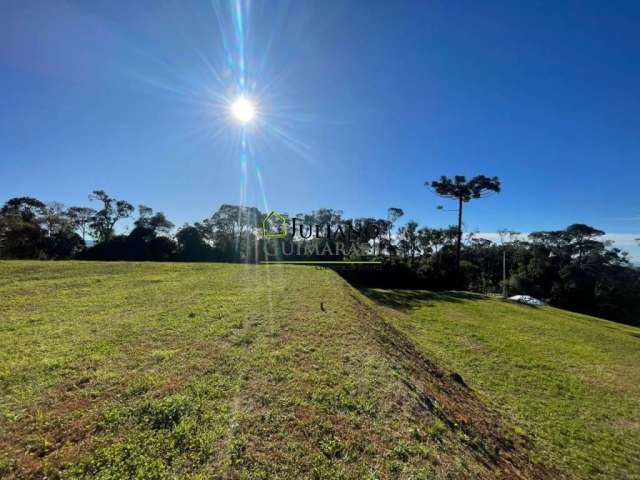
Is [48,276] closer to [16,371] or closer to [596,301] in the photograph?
[16,371]

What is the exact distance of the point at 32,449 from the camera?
2098 mm

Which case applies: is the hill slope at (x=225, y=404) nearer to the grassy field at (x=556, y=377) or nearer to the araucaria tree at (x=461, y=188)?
the grassy field at (x=556, y=377)

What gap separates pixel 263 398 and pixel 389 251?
3260cm

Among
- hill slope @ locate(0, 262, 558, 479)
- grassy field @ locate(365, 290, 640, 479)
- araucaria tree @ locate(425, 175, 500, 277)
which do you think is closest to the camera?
hill slope @ locate(0, 262, 558, 479)

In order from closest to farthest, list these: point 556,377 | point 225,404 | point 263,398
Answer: point 225,404 → point 263,398 → point 556,377

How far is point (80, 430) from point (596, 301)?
154ft

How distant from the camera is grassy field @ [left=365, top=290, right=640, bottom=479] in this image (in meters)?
4.42

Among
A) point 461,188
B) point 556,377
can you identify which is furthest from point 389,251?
point 556,377

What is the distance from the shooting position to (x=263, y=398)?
9.73 ft

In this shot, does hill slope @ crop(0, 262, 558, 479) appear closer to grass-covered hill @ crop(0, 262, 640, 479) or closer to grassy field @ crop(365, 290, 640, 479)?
grass-covered hill @ crop(0, 262, 640, 479)

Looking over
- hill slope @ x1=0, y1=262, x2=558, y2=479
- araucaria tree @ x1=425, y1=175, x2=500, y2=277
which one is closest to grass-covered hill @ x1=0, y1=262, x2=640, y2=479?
hill slope @ x1=0, y1=262, x2=558, y2=479

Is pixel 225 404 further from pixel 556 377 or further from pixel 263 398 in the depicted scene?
pixel 556 377

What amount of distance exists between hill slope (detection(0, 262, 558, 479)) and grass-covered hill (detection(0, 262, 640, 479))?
2cm

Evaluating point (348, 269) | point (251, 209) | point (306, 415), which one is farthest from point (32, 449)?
point (251, 209)
